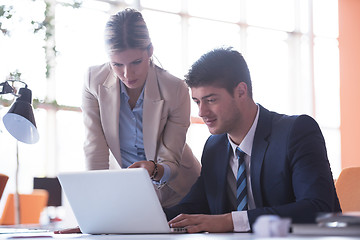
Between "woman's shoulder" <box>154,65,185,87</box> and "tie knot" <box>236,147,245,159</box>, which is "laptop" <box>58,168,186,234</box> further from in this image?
"woman's shoulder" <box>154,65,185,87</box>

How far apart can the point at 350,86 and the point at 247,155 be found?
25.7 ft

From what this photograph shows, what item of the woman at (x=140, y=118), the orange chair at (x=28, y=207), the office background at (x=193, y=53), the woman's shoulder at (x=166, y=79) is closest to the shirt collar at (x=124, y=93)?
the woman at (x=140, y=118)

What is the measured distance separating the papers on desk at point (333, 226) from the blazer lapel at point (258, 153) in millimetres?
1063

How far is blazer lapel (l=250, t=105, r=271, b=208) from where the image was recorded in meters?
2.25

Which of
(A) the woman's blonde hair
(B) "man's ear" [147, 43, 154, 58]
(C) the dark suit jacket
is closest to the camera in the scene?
(C) the dark suit jacket

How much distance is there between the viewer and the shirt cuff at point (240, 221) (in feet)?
6.41

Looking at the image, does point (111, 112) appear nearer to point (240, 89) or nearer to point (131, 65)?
point (131, 65)

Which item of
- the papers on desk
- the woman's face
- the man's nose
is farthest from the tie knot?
the papers on desk

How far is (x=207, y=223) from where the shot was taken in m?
1.94

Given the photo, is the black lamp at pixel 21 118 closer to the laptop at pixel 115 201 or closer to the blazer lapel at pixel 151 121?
the blazer lapel at pixel 151 121

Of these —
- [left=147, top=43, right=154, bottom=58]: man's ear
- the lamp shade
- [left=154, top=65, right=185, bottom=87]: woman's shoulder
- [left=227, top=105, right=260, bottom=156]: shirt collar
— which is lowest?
[left=227, top=105, right=260, bottom=156]: shirt collar

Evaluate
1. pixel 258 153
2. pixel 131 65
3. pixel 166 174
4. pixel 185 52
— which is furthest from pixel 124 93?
pixel 185 52

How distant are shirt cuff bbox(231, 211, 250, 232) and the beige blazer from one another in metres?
0.66

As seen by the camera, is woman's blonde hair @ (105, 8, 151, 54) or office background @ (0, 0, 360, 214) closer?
woman's blonde hair @ (105, 8, 151, 54)
